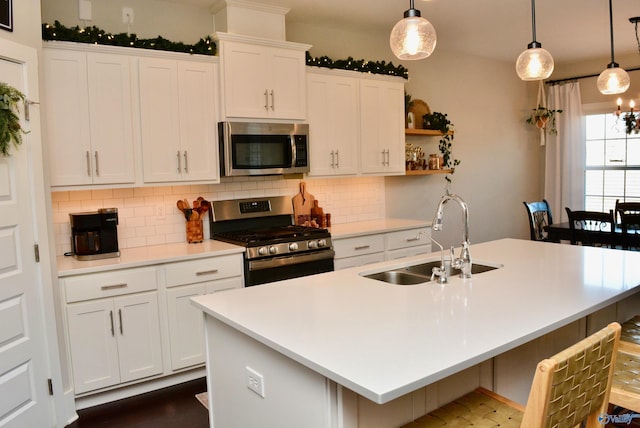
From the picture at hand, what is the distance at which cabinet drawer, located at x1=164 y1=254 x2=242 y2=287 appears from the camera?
341 centimetres

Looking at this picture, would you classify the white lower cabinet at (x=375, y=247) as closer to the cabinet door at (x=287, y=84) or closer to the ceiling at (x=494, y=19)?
the cabinet door at (x=287, y=84)

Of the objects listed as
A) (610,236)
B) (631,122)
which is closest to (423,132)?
(610,236)

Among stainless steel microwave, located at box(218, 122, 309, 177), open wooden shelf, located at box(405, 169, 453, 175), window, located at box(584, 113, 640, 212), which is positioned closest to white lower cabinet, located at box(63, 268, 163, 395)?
stainless steel microwave, located at box(218, 122, 309, 177)

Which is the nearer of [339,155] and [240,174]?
[240,174]

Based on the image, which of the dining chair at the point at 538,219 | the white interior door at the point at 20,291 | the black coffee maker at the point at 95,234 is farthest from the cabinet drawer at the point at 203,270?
the dining chair at the point at 538,219

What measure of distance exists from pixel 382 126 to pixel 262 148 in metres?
1.38

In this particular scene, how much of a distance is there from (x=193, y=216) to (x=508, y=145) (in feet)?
15.0

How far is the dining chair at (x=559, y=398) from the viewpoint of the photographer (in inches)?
54.4

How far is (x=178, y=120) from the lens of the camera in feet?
12.0

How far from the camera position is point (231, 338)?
210 centimetres

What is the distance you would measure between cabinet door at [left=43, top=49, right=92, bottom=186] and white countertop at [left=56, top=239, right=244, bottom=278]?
0.53 metres

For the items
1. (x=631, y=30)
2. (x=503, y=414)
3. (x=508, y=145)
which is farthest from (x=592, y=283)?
(x=508, y=145)

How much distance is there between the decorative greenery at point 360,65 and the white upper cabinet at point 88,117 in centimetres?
164

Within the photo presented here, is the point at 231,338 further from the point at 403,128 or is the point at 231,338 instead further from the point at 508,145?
the point at 508,145
